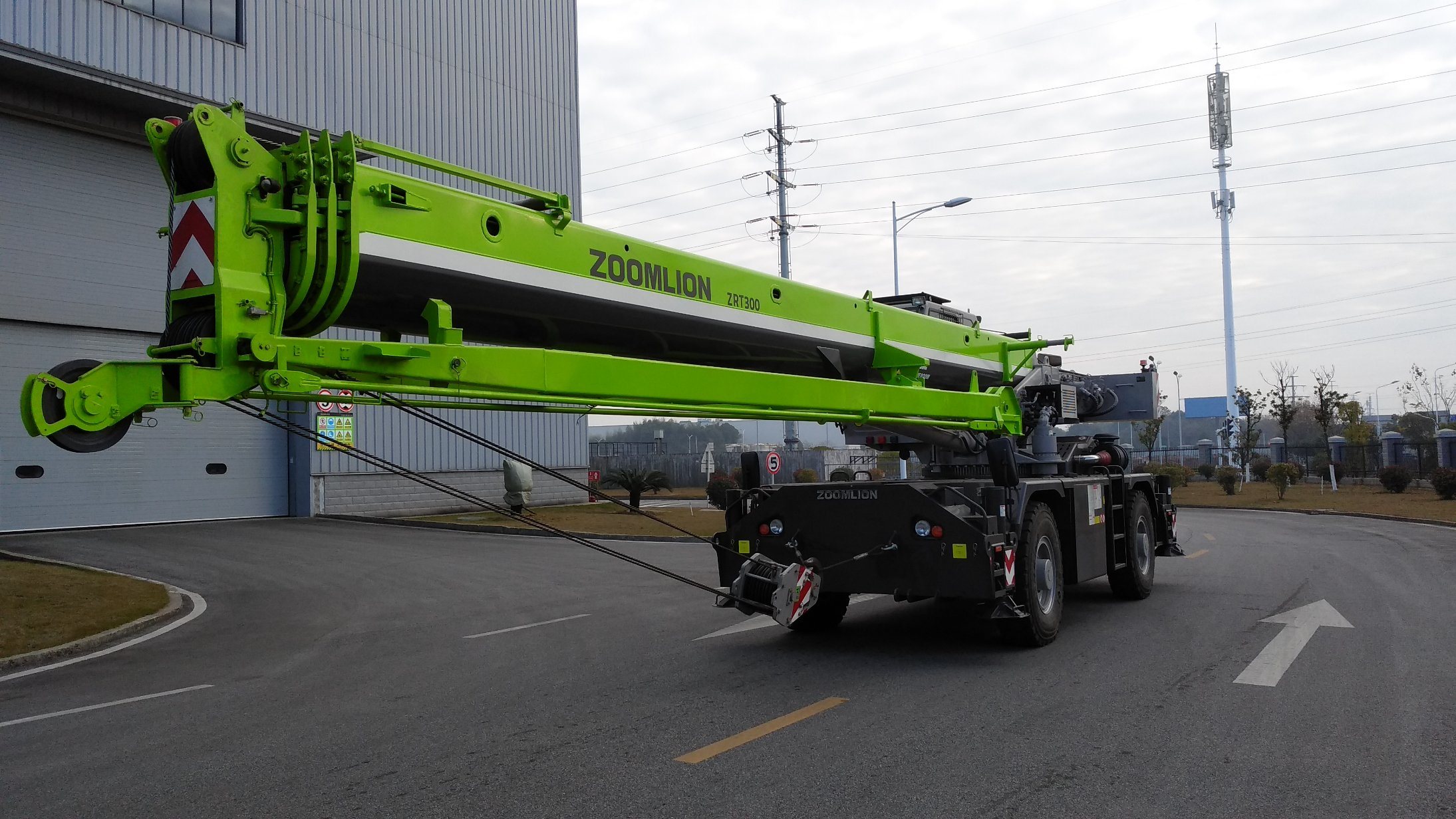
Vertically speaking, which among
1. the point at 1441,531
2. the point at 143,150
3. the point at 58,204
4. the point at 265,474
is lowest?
the point at 1441,531

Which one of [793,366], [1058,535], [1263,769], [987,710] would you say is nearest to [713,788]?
[987,710]

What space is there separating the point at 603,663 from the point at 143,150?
1951cm

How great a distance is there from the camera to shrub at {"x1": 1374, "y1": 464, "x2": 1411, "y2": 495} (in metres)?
33.7

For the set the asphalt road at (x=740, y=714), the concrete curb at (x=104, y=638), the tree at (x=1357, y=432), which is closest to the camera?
the asphalt road at (x=740, y=714)

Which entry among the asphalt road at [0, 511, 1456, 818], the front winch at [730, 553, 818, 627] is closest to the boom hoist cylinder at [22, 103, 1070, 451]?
the front winch at [730, 553, 818, 627]

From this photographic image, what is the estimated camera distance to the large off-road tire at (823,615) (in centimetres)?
918

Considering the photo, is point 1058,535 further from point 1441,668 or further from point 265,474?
point 265,474

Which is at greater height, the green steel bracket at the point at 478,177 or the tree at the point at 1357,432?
the green steel bracket at the point at 478,177

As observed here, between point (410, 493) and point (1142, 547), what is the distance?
68.4 feet

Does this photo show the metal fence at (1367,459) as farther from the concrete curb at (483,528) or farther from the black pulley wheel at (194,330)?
the black pulley wheel at (194,330)

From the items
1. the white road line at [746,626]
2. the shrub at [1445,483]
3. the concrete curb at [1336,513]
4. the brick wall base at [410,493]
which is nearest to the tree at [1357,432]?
the shrub at [1445,483]

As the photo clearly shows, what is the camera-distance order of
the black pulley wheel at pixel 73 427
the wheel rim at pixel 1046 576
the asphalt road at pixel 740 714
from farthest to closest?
1. the wheel rim at pixel 1046 576
2. the asphalt road at pixel 740 714
3. the black pulley wheel at pixel 73 427

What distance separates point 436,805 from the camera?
4656 mm

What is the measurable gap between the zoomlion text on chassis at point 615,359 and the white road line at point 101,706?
2987mm
